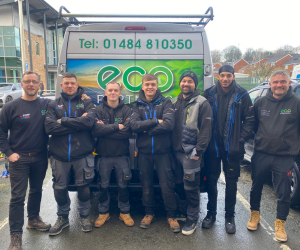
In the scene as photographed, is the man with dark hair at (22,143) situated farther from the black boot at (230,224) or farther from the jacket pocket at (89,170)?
the black boot at (230,224)

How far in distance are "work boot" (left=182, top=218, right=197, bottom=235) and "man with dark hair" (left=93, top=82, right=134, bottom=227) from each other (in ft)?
2.33

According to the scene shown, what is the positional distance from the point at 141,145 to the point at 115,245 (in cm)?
122

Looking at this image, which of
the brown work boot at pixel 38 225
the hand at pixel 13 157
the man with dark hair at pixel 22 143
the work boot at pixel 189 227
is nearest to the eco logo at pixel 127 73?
the man with dark hair at pixel 22 143

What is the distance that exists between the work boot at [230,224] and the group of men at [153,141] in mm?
13

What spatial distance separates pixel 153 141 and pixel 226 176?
108 centimetres

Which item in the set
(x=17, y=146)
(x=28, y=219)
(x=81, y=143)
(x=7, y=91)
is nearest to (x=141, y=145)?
(x=81, y=143)

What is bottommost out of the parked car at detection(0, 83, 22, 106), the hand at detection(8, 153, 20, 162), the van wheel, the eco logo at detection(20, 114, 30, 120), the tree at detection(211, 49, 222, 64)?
the van wheel

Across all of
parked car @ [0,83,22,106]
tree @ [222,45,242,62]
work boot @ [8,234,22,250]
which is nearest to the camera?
work boot @ [8,234,22,250]

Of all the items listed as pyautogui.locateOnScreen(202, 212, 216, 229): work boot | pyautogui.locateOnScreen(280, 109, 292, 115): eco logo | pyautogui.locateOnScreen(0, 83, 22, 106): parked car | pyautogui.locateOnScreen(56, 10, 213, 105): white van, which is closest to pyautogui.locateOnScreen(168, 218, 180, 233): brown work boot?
pyautogui.locateOnScreen(202, 212, 216, 229): work boot

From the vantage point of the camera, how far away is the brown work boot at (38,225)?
3360mm

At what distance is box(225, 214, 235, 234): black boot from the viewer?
3312 mm

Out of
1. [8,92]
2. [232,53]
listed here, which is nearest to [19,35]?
[8,92]

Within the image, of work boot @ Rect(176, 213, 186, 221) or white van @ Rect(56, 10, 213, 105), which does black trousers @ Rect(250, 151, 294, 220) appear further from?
white van @ Rect(56, 10, 213, 105)

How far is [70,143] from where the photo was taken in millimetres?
3197
